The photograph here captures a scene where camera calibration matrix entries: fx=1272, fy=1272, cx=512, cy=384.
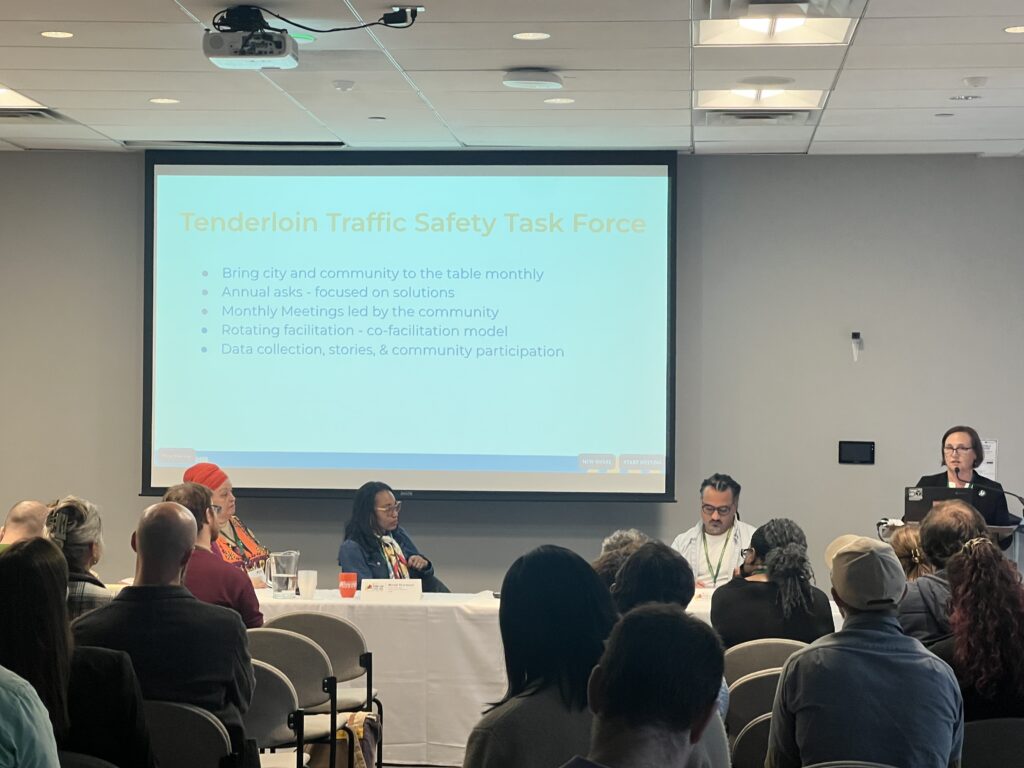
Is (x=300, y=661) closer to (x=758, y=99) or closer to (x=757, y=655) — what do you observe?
(x=757, y=655)

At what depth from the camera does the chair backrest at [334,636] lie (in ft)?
16.1

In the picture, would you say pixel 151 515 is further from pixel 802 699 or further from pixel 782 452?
pixel 782 452

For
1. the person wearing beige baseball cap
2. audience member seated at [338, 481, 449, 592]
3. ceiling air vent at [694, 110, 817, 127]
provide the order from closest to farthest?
the person wearing beige baseball cap
audience member seated at [338, 481, 449, 592]
ceiling air vent at [694, 110, 817, 127]

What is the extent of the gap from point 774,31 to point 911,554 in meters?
2.22

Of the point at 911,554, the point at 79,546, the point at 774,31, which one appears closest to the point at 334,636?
the point at 79,546

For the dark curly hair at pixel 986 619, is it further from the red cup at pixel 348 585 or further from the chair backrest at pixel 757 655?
the red cup at pixel 348 585

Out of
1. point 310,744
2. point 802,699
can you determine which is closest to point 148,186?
point 310,744

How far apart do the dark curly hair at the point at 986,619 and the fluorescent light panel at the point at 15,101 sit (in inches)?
204

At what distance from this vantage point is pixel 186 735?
3277 millimetres

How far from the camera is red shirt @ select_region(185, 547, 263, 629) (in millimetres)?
4500

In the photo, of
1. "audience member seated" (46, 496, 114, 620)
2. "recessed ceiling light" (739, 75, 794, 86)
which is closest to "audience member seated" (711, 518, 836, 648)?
"audience member seated" (46, 496, 114, 620)

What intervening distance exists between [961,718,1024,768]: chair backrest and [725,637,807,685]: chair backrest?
3.28ft

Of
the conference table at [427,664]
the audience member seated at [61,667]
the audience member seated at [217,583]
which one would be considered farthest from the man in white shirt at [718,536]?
the audience member seated at [61,667]

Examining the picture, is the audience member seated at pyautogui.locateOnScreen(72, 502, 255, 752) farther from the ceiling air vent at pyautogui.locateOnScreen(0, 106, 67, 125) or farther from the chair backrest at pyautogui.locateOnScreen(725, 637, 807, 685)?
the ceiling air vent at pyautogui.locateOnScreen(0, 106, 67, 125)
